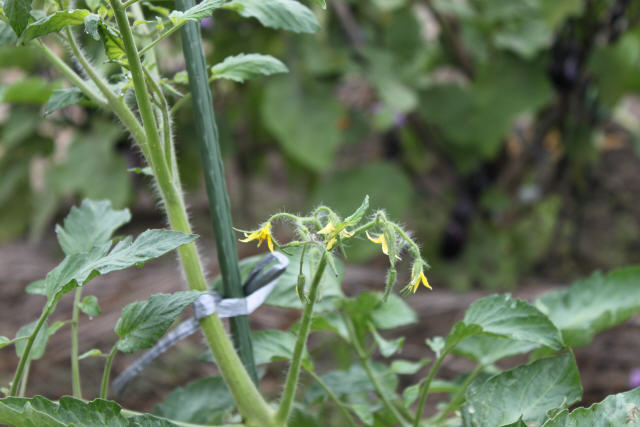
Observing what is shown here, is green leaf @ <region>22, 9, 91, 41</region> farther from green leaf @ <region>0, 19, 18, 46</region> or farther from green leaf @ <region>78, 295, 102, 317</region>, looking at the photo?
green leaf @ <region>78, 295, 102, 317</region>

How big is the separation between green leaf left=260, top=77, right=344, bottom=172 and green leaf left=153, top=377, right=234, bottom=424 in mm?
1270

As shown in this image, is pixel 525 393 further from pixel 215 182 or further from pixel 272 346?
pixel 215 182

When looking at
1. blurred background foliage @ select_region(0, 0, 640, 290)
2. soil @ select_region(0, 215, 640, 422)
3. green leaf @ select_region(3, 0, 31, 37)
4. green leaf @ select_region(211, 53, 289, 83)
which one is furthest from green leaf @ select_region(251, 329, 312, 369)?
blurred background foliage @ select_region(0, 0, 640, 290)

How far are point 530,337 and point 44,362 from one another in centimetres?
132

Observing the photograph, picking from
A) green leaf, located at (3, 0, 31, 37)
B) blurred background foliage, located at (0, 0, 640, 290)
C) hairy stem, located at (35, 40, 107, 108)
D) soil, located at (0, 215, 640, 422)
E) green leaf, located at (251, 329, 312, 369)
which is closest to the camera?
green leaf, located at (3, 0, 31, 37)

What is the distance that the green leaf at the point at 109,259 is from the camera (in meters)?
0.46

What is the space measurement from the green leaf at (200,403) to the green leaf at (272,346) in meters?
0.06

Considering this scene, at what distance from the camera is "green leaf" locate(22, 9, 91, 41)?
0.44 m

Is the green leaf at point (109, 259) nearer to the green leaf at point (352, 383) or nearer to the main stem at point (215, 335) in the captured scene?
the main stem at point (215, 335)

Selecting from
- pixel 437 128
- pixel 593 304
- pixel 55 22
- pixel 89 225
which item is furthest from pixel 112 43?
pixel 437 128

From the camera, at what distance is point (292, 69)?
6.84ft

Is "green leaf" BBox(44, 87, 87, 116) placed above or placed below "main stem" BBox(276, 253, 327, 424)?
above

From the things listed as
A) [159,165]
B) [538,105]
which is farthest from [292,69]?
[159,165]

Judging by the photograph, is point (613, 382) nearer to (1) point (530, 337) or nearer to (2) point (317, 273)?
(1) point (530, 337)
